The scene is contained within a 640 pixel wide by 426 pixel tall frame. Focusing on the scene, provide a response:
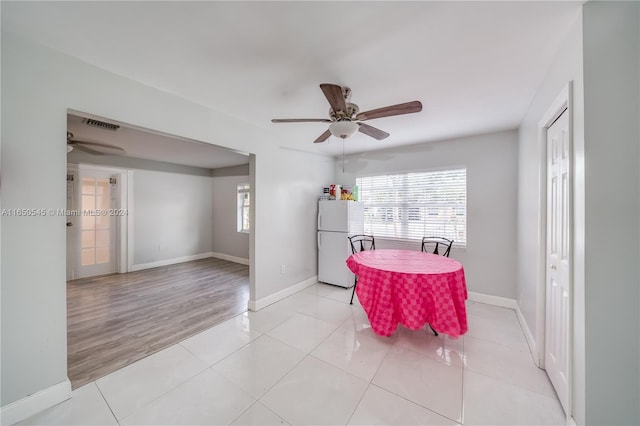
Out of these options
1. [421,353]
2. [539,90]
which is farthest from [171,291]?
[539,90]

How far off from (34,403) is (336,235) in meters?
3.42

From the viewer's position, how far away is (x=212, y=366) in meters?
2.01

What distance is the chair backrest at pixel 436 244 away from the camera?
11.5ft

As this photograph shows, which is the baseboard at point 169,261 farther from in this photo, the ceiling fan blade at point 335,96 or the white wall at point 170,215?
the ceiling fan blade at point 335,96

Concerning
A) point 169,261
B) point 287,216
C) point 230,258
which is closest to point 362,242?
point 287,216

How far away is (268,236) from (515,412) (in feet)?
9.54

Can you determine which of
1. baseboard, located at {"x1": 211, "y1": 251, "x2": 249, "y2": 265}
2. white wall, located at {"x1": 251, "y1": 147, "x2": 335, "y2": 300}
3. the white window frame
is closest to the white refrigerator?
white wall, located at {"x1": 251, "y1": 147, "x2": 335, "y2": 300}

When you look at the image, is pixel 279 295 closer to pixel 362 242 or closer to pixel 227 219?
pixel 362 242

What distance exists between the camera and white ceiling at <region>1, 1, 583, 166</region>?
1265 mm

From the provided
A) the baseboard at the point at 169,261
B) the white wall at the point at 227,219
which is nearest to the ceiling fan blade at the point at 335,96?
the white wall at the point at 227,219

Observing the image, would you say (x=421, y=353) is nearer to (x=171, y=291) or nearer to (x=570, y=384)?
(x=570, y=384)

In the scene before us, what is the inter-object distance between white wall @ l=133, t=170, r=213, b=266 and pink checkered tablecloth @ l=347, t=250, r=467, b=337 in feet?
16.8

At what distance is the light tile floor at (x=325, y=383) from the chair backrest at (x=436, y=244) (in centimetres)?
119

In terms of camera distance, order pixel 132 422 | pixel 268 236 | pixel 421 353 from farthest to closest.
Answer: pixel 268 236 < pixel 421 353 < pixel 132 422
